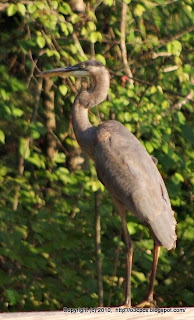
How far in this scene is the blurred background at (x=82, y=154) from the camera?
5.93 metres

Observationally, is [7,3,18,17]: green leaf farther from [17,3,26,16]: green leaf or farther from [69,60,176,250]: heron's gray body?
[69,60,176,250]: heron's gray body

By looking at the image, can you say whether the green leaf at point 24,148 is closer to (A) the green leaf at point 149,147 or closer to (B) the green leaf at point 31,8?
(A) the green leaf at point 149,147

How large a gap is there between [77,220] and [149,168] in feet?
6.62

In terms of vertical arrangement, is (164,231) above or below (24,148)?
above

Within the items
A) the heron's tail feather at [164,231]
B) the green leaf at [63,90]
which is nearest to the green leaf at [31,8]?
the green leaf at [63,90]

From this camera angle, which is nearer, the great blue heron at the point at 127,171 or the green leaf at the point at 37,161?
the great blue heron at the point at 127,171

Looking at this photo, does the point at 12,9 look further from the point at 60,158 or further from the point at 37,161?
the point at 60,158

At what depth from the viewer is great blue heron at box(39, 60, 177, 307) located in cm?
435

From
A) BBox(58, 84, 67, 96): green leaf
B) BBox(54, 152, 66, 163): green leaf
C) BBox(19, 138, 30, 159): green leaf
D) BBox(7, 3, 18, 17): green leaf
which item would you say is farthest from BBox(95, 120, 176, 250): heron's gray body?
BBox(54, 152, 66, 163): green leaf

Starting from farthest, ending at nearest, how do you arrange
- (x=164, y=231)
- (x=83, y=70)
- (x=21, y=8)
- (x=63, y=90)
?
(x=63, y=90) < (x=21, y=8) < (x=83, y=70) < (x=164, y=231)

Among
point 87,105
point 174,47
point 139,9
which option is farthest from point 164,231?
point 139,9

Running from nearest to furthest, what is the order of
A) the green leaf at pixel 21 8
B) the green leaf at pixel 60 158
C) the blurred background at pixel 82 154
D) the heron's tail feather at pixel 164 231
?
the heron's tail feather at pixel 164 231 < the green leaf at pixel 21 8 < the blurred background at pixel 82 154 < the green leaf at pixel 60 158

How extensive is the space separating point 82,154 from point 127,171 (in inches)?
81.7

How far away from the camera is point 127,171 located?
4.51 metres
